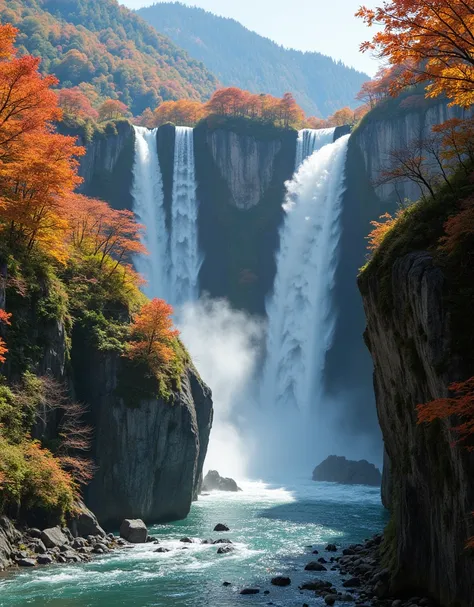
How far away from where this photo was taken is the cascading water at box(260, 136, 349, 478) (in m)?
68.6

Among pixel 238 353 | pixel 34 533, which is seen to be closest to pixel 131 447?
pixel 34 533

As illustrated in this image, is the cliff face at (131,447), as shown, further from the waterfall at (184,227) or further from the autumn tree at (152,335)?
the waterfall at (184,227)

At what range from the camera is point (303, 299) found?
243 feet

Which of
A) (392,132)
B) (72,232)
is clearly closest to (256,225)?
(392,132)

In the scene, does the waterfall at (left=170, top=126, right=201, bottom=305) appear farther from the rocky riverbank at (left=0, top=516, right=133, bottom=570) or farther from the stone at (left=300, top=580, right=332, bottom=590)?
the stone at (left=300, top=580, right=332, bottom=590)

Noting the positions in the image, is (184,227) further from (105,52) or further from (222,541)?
(105,52)

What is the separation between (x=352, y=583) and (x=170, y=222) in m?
63.4

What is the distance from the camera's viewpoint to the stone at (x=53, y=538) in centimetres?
2652

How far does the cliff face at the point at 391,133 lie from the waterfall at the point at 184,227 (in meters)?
22.1

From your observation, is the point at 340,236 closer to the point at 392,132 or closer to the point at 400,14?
the point at 392,132

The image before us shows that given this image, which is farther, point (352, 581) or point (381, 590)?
point (352, 581)

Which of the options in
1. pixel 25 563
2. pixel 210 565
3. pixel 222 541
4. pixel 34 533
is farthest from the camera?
pixel 222 541

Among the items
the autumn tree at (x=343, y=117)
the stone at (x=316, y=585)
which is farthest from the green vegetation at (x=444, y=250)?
the autumn tree at (x=343, y=117)

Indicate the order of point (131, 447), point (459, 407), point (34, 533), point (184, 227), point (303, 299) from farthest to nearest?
point (184, 227)
point (303, 299)
point (131, 447)
point (34, 533)
point (459, 407)
